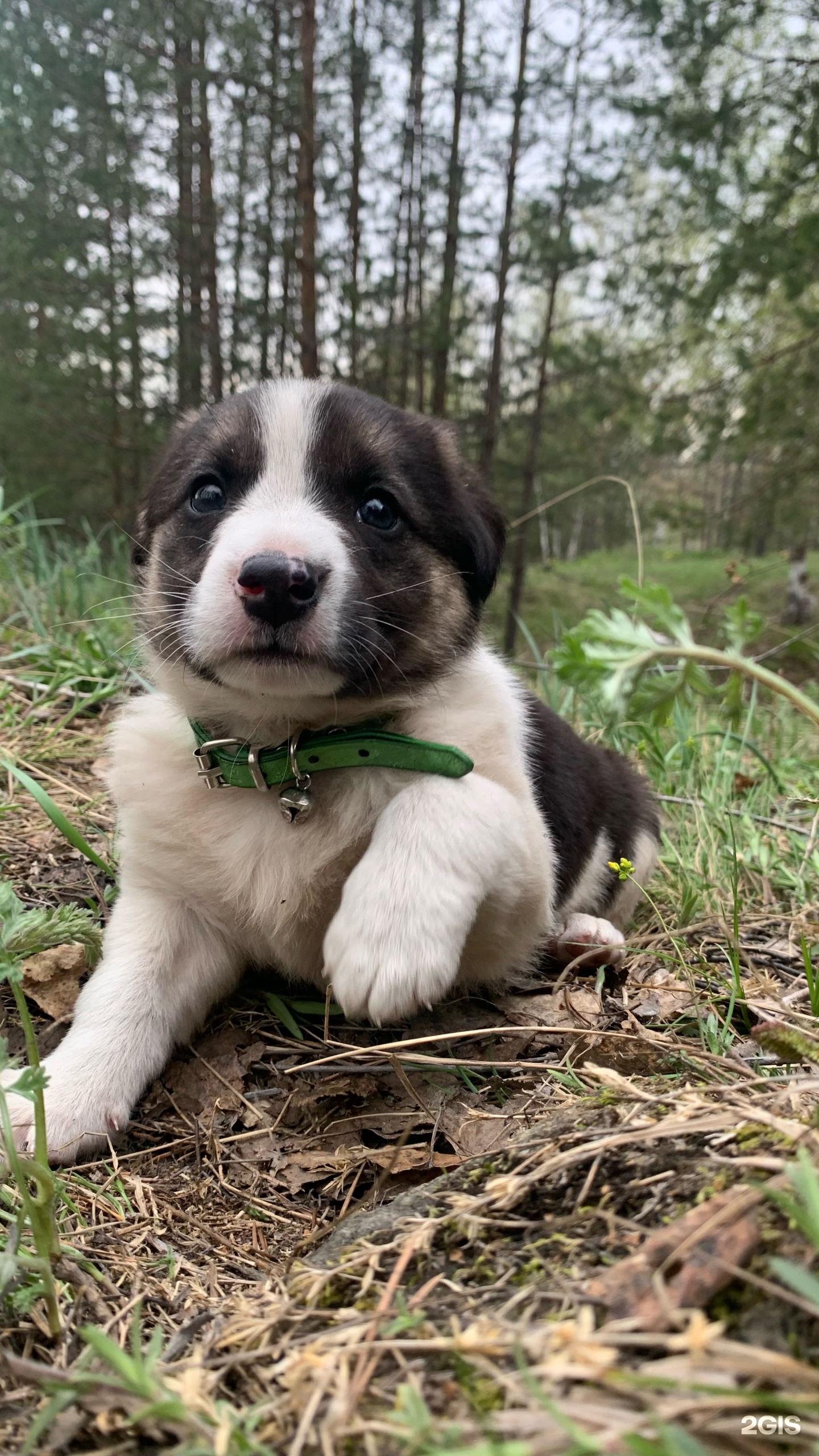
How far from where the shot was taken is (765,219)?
9.72 m

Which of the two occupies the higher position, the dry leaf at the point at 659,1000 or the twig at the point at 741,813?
the twig at the point at 741,813

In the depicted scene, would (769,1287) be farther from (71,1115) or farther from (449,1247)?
(71,1115)

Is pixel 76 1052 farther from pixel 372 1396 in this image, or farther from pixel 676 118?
pixel 676 118

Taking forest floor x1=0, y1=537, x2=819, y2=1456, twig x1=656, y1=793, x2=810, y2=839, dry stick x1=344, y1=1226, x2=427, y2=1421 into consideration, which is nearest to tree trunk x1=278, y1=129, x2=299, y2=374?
twig x1=656, y1=793, x2=810, y2=839

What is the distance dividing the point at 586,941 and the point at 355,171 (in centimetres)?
1292

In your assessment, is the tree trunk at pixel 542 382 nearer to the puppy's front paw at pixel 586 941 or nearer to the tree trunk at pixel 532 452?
the tree trunk at pixel 532 452

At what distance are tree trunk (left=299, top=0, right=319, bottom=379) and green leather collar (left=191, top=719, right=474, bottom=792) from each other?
7.11 metres

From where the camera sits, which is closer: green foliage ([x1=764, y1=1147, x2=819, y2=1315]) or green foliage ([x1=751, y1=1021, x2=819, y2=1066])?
green foliage ([x1=764, y1=1147, x2=819, y2=1315])

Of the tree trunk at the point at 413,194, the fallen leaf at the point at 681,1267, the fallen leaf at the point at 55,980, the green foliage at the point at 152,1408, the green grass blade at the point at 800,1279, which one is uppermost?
the tree trunk at the point at 413,194

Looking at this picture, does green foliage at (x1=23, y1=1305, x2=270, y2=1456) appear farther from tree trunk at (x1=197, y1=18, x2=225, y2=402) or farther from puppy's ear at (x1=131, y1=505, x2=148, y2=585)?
tree trunk at (x1=197, y1=18, x2=225, y2=402)

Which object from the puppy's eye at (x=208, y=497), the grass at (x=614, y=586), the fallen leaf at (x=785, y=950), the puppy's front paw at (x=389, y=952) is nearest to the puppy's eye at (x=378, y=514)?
the puppy's eye at (x=208, y=497)

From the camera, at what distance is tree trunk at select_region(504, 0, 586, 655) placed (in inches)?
498

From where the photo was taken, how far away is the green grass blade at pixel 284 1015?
2393 millimetres

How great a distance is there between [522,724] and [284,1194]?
1509mm
